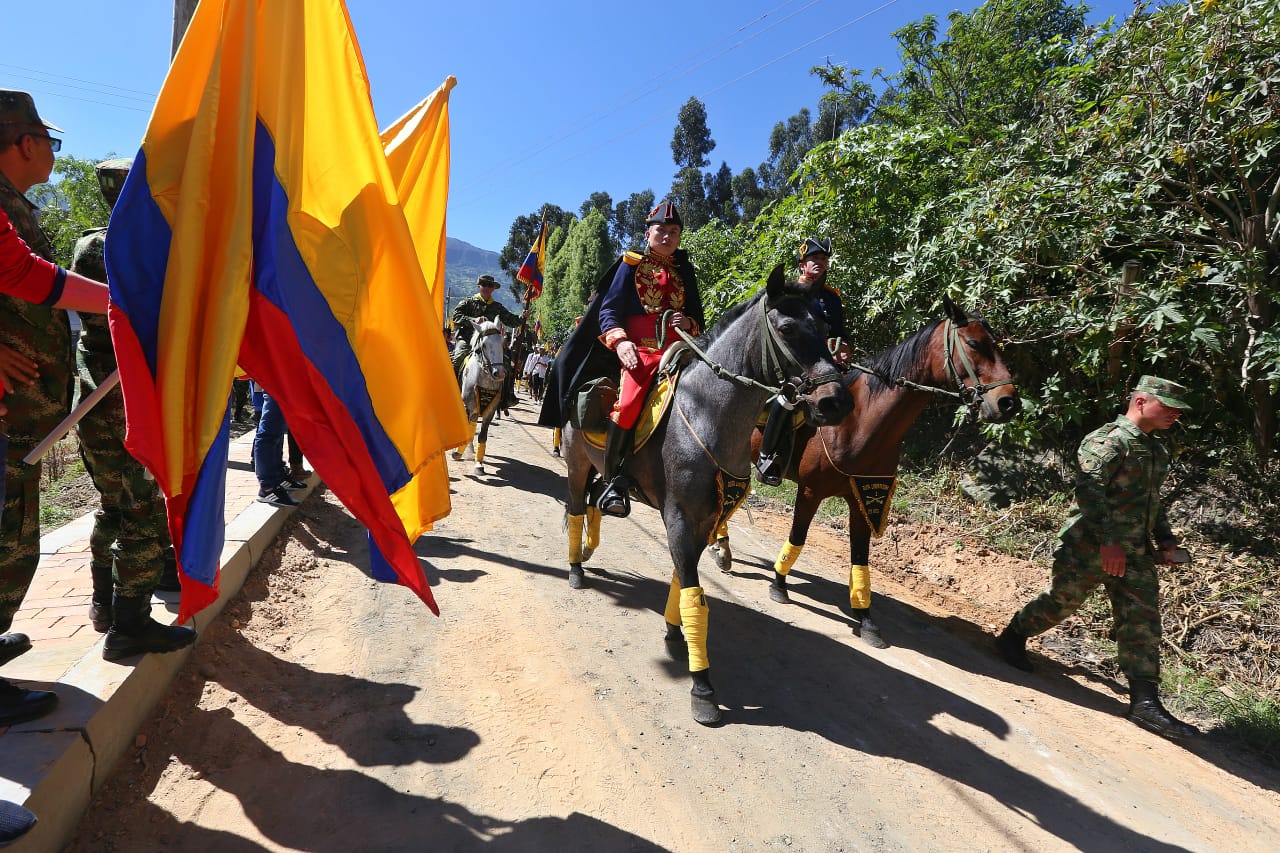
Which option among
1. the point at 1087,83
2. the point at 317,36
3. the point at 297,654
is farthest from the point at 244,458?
the point at 1087,83

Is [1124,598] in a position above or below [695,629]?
above

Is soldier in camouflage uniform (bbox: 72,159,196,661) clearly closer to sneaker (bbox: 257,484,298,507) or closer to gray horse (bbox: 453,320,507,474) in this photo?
sneaker (bbox: 257,484,298,507)

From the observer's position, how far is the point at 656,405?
399 centimetres

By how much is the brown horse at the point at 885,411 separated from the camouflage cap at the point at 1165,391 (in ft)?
2.70

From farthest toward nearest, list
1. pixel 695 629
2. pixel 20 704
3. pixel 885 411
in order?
pixel 885 411, pixel 695 629, pixel 20 704

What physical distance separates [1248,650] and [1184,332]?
257 centimetres

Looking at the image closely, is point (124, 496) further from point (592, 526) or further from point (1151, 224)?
point (1151, 224)

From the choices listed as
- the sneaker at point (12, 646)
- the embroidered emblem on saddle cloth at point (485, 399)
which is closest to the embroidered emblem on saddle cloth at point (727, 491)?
the sneaker at point (12, 646)

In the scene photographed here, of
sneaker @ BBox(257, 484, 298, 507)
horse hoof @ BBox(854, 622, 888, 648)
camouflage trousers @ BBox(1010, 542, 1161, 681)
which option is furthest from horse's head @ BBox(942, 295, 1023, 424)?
sneaker @ BBox(257, 484, 298, 507)

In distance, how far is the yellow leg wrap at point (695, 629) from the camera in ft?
11.4

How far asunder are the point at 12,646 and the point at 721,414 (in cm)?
357

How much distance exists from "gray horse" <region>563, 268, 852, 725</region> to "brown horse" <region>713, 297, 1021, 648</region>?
145 centimetres

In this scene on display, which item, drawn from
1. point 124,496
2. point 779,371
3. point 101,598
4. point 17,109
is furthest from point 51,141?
point 779,371

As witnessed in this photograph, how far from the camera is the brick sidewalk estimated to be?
6.54 feet
